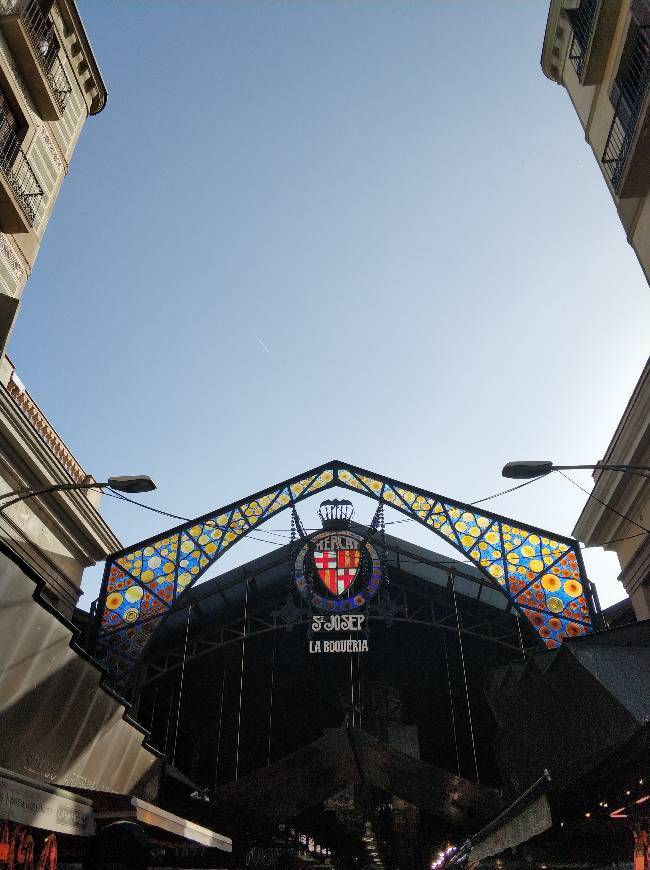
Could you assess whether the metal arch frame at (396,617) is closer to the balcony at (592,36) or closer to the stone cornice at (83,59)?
the balcony at (592,36)

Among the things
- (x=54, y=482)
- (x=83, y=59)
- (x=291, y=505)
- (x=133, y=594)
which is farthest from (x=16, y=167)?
(x=291, y=505)

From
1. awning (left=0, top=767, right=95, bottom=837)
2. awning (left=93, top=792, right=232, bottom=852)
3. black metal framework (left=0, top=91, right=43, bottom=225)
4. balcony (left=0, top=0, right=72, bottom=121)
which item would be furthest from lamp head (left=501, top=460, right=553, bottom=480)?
balcony (left=0, top=0, right=72, bottom=121)

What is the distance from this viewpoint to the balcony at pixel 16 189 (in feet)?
41.0

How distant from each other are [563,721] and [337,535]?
381 inches

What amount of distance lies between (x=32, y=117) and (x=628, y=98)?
12475 mm

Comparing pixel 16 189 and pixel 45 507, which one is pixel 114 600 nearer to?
pixel 45 507

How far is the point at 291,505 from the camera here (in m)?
17.9

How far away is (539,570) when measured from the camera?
1545 centimetres

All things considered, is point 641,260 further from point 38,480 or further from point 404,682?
point 404,682

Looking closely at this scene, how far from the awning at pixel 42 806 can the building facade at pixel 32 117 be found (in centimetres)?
938

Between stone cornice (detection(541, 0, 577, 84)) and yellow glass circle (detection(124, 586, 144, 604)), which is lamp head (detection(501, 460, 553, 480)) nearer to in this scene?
yellow glass circle (detection(124, 586, 144, 604))

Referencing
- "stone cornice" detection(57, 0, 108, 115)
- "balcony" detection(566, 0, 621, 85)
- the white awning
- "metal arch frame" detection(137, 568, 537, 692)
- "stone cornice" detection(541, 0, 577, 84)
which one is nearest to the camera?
the white awning

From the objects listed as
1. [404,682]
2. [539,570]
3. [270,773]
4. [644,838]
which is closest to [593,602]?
[539,570]

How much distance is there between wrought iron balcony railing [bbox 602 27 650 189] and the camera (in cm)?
1141
